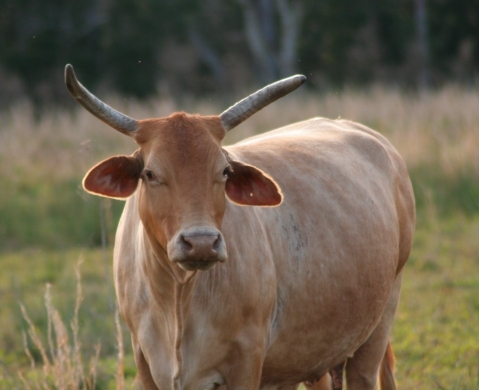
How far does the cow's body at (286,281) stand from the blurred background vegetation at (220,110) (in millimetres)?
833

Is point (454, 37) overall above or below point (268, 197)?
below

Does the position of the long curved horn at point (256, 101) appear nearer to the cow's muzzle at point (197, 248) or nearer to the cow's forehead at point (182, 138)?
the cow's forehead at point (182, 138)

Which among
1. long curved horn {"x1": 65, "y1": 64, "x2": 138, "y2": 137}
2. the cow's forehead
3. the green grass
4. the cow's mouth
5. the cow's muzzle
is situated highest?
long curved horn {"x1": 65, "y1": 64, "x2": 138, "y2": 137}

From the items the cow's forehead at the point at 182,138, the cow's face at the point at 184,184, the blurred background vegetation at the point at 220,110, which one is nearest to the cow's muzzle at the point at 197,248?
the cow's face at the point at 184,184

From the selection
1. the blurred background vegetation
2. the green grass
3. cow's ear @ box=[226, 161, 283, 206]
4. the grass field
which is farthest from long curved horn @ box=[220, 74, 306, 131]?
the green grass

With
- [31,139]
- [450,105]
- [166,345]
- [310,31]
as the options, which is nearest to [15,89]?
[310,31]

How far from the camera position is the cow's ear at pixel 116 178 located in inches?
144

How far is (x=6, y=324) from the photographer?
7246 mm

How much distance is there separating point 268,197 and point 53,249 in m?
7.15

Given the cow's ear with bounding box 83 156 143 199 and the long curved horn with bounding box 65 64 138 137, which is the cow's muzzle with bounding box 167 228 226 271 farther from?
the long curved horn with bounding box 65 64 138 137

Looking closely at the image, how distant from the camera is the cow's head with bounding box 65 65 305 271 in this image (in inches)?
130

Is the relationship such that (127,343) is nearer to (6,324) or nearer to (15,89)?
(6,324)

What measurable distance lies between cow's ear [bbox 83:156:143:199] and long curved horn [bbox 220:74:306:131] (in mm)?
426

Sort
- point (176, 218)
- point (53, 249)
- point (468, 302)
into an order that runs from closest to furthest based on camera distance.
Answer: point (176, 218)
point (468, 302)
point (53, 249)
